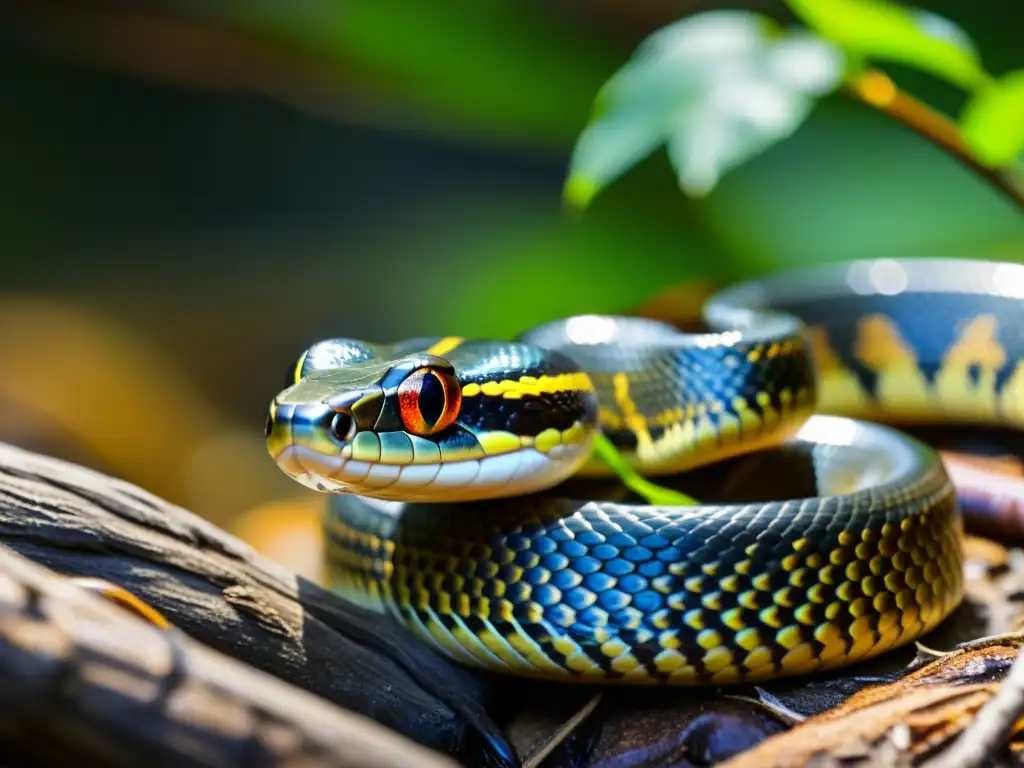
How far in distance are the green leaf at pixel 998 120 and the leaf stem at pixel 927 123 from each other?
545 millimetres

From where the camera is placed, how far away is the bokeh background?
6.79 m

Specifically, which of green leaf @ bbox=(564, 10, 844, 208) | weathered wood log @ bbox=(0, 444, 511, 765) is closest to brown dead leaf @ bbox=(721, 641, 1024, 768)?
weathered wood log @ bbox=(0, 444, 511, 765)

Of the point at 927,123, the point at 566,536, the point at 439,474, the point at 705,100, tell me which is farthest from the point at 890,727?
the point at 927,123

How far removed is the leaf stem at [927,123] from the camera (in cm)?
413

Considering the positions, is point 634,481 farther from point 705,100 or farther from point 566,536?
point 705,100

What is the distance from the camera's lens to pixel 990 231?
6418 mm

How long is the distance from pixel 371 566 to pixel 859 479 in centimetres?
174

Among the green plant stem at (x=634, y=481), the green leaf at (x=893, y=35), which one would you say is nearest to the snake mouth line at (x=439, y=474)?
the green plant stem at (x=634, y=481)

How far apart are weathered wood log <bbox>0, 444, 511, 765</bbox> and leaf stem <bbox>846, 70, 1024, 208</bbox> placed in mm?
2964

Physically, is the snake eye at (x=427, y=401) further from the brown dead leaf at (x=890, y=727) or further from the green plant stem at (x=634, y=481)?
the brown dead leaf at (x=890, y=727)

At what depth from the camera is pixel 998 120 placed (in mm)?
3520

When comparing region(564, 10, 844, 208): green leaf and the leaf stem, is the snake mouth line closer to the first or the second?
region(564, 10, 844, 208): green leaf

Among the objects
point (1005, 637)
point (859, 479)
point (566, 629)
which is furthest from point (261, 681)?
point (859, 479)

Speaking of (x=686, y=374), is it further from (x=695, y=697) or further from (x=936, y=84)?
(x=936, y=84)
